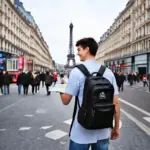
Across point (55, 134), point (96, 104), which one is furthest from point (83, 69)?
point (55, 134)

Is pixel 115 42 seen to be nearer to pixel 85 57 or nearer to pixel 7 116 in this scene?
pixel 7 116

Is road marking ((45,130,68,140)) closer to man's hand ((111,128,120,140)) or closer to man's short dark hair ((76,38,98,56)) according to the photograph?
man's hand ((111,128,120,140))

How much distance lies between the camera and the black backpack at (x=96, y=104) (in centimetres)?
195

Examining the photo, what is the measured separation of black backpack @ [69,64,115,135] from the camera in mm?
1945

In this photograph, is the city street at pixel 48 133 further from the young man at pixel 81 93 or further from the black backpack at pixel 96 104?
the black backpack at pixel 96 104

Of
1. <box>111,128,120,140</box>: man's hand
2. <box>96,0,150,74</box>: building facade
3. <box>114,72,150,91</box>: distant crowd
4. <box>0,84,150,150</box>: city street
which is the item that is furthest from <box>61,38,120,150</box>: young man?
<box>96,0,150,74</box>: building facade

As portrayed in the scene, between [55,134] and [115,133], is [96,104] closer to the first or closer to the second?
[115,133]

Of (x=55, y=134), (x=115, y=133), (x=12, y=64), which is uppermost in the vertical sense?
(x=12, y=64)

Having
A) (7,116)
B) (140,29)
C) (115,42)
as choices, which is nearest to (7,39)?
(140,29)

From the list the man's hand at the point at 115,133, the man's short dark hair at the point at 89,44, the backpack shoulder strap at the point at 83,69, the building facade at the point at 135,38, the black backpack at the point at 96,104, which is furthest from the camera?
the building facade at the point at 135,38

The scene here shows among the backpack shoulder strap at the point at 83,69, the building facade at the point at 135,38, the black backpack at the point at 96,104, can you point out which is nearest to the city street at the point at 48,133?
the black backpack at the point at 96,104

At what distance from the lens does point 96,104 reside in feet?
6.40

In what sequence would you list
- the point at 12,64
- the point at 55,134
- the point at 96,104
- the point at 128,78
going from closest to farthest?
the point at 96,104
the point at 55,134
the point at 12,64
the point at 128,78

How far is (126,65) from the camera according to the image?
53844 millimetres
